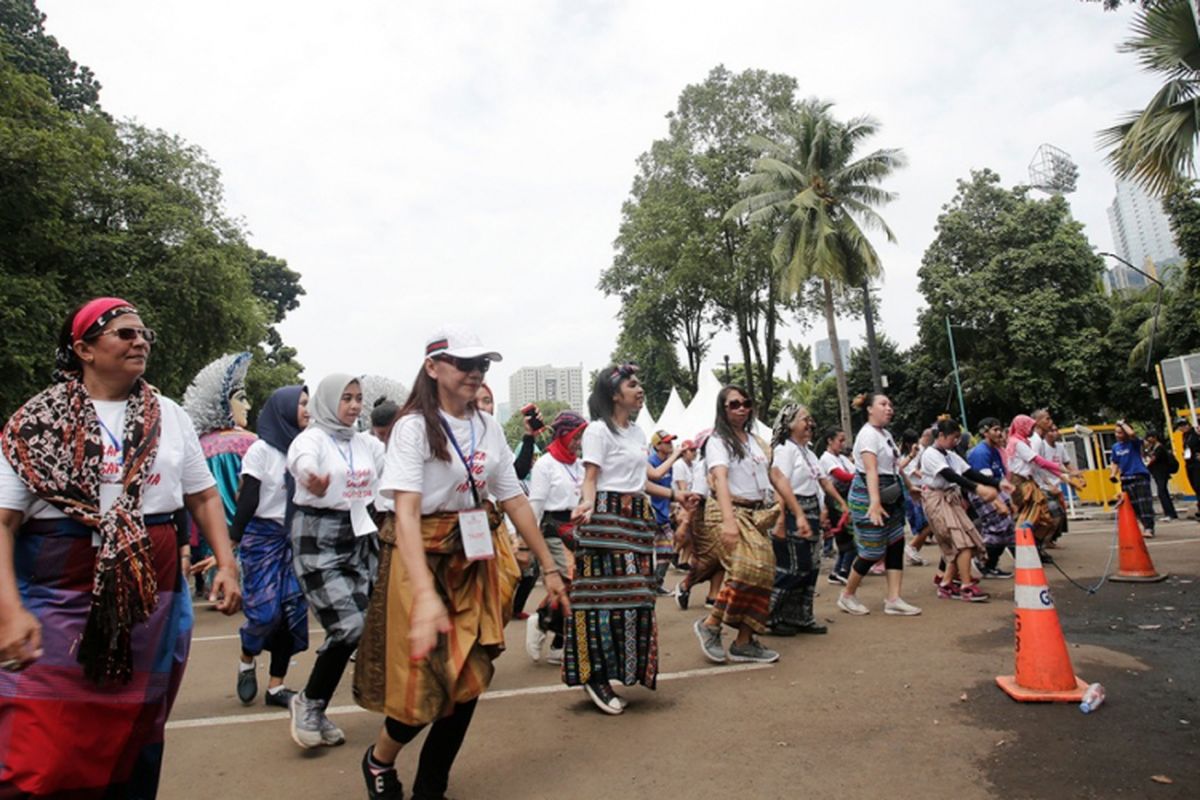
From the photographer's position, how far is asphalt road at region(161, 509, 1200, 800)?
3191 mm

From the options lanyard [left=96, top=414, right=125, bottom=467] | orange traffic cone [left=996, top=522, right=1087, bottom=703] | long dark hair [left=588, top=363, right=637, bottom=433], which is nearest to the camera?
lanyard [left=96, top=414, right=125, bottom=467]

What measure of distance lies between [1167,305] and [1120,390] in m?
4.03

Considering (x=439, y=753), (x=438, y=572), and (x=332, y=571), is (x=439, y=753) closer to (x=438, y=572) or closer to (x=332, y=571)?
(x=438, y=572)

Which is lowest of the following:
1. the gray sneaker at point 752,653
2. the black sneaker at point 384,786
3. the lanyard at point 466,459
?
the gray sneaker at point 752,653

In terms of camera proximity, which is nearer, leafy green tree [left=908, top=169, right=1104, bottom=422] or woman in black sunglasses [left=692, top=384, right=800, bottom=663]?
woman in black sunglasses [left=692, top=384, right=800, bottom=663]

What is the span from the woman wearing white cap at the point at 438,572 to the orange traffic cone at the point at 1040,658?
2.65 meters

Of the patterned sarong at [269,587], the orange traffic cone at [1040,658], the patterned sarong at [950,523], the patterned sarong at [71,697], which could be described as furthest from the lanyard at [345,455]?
the patterned sarong at [950,523]

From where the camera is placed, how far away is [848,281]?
24.6m

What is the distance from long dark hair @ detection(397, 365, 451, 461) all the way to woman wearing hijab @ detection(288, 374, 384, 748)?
46.9 inches

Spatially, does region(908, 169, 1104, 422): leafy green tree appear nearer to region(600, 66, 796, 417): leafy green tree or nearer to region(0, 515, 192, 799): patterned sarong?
region(600, 66, 796, 417): leafy green tree

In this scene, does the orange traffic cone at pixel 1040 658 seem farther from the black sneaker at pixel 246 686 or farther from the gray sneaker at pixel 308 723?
the black sneaker at pixel 246 686

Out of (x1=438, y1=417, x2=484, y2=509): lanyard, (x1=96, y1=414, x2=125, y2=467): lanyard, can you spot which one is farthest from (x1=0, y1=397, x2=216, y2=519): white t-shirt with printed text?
(x1=438, y1=417, x2=484, y2=509): lanyard

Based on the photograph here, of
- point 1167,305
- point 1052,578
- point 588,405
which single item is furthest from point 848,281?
point 588,405

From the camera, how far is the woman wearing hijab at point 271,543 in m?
4.42
